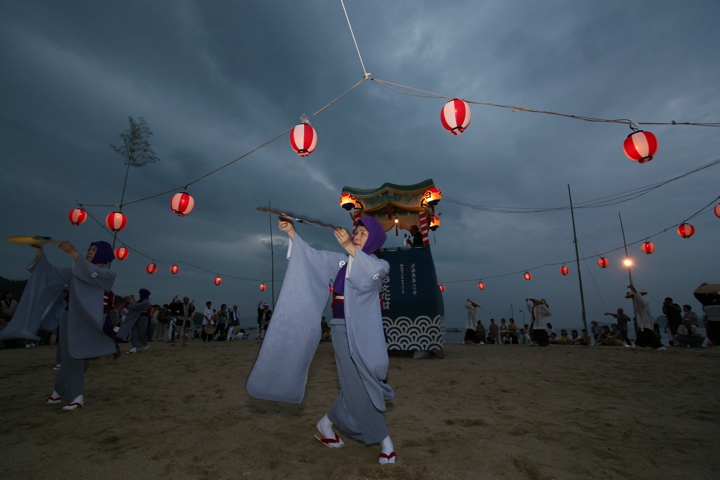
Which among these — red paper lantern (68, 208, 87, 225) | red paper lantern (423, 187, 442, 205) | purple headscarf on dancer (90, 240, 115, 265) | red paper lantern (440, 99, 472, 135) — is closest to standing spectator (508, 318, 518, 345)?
red paper lantern (423, 187, 442, 205)

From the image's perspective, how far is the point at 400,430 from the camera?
3285mm

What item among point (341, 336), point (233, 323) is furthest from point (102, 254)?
point (233, 323)

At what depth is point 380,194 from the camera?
9539 mm

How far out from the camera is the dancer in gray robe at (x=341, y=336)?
2627 mm

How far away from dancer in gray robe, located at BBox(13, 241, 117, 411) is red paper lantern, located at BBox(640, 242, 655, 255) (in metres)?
17.5

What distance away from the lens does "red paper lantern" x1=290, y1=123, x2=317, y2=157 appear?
622 centimetres

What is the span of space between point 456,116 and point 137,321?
391 inches

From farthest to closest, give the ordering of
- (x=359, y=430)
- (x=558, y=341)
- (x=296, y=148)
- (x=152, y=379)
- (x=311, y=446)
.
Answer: (x=558, y=341), (x=296, y=148), (x=152, y=379), (x=311, y=446), (x=359, y=430)

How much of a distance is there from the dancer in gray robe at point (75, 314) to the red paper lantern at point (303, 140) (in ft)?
11.4

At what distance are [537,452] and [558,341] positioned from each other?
47.4ft

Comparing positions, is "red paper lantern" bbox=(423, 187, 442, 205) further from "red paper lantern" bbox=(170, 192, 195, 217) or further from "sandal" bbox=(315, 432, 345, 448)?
"sandal" bbox=(315, 432, 345, 448)

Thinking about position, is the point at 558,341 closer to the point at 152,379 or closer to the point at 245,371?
the point at 245,371

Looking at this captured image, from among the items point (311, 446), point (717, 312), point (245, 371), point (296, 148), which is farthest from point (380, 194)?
point (717, 312)

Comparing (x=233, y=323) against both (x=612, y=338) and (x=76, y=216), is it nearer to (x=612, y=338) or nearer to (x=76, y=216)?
(x=76, y=216)
